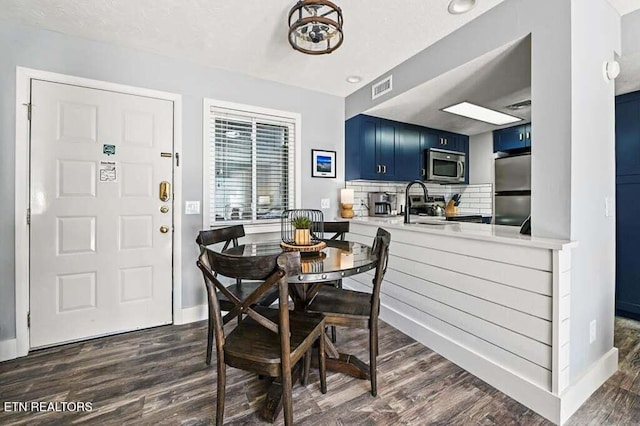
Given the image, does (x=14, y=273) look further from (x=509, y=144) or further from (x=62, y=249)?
(x=509, y=144)

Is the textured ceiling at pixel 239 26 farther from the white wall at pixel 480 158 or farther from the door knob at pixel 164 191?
the white wall at pixel 480 158

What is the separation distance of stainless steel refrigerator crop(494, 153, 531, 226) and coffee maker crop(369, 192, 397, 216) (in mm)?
1339

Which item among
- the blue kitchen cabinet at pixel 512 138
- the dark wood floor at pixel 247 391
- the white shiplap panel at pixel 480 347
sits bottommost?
the dark wood floor at pixel 247 391

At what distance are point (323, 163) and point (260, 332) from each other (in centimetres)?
243

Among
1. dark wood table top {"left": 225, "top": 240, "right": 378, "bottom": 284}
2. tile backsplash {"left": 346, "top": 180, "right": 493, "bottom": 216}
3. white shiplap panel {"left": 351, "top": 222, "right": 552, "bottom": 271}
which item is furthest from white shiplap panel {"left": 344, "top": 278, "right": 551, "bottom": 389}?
tile backsplash {"left": 346, "top": 180, "right": 493, "bottom": 216}

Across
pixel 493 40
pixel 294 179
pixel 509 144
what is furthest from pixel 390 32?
pixel 509 144

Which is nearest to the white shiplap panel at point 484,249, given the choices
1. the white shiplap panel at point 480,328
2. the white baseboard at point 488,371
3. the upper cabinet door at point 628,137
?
the white shiplap panel at point 480,328

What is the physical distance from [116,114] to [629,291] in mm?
4989

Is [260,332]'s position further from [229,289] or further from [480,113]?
[480,113]

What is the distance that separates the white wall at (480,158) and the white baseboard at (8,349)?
5.60m

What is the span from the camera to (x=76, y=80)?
93.0 inches

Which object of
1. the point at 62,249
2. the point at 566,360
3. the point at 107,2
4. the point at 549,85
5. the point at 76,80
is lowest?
the point at 566,360

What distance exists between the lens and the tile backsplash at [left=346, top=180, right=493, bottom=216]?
3904 mm

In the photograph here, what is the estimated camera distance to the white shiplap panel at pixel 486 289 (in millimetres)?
1608
